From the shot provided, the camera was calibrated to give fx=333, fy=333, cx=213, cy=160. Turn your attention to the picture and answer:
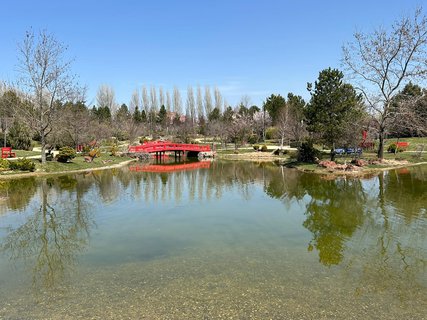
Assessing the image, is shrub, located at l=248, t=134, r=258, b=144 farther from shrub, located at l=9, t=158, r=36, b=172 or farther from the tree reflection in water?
the tree reflection in water

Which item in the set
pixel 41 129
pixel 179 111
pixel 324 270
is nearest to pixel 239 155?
pixel 41 129

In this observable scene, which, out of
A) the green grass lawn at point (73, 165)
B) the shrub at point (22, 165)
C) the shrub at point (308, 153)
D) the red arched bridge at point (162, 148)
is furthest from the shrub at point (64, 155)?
the shrub at point (308, 153)

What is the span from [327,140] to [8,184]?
28.2 meters

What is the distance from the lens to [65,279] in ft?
26.7

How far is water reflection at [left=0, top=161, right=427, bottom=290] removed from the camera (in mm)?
9242

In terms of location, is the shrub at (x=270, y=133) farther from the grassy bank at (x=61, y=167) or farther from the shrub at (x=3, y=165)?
the shrub at (x=3, y=165)

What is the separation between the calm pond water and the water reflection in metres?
0.07

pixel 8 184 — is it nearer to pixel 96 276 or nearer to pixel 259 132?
pixel 96 276

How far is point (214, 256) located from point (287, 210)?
6.93m

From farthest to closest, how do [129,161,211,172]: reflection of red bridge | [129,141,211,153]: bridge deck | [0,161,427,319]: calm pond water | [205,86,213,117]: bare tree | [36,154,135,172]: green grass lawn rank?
[205,86,213,117]: bare tree → [129,141,211,153]: bridge deck → [129,161,211,172]: reflection of red bridge → [36,154,135,172]: green grass lawn → [0,161,427,319]: calm pond water

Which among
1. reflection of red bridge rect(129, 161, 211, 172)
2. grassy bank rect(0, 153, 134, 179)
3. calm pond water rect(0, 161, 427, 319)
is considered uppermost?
grassy bank rect(0, 153, 134, 179)

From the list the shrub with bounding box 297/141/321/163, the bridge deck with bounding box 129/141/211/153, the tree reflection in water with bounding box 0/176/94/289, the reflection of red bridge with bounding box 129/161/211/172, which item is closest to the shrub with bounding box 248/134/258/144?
the bridge deck with bounding box 129/141/211/153

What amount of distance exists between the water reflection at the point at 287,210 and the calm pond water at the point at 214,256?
72 millimetres

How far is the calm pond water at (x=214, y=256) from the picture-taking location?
6.76 m
